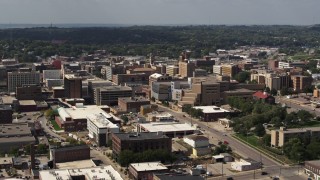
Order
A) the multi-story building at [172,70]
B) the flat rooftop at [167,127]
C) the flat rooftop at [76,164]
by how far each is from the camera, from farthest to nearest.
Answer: the multi-story building at [172,70] → the flat rooftop at [167,127] → the flat rooftop at [76,164]

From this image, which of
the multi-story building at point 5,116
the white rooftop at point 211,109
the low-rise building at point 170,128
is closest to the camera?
the low-rise building at point 170,128

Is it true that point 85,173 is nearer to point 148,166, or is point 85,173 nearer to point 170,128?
point 148,166

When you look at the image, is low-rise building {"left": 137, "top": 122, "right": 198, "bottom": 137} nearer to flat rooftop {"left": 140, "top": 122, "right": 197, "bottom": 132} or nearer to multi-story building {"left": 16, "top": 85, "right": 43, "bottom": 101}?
flat rooftop {"left": 140, "top": 122, "right": 197, "bottom": 132}

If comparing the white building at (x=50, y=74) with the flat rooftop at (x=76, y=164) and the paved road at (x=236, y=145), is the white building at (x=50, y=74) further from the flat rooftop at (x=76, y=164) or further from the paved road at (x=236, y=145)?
the flat rooftop at (x=76, y=164)

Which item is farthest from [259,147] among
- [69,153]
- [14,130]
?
[14,130]

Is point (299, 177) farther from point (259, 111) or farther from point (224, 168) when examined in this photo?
point (259, 111)

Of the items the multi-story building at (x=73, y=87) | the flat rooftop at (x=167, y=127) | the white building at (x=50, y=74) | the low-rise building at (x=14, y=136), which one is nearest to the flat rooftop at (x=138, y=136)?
the flat rooftop at (x=167, y=127)
